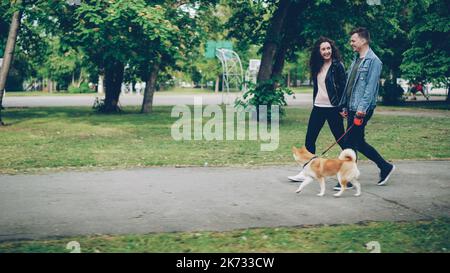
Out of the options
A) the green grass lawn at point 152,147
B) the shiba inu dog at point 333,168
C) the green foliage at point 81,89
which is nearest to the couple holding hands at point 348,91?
the shiba inu dog at point 333,168

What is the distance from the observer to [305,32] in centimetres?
1978

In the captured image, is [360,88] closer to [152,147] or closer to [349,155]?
[349,155]

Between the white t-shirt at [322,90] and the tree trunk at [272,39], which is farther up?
the tree trunk at [272,39]

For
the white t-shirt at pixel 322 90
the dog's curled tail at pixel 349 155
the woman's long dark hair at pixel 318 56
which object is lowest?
the dog's curled tail at pixel 349 155

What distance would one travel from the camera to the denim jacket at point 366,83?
6750 mm

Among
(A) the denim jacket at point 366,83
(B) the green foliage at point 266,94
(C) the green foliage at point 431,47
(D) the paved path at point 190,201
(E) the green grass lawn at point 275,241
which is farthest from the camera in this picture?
(C) the green foliage at point 431,47

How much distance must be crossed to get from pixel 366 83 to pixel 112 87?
69.9 ft

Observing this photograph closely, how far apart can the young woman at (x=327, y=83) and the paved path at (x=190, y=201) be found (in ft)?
2.98

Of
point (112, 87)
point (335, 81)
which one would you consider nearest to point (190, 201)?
point (335, 81)

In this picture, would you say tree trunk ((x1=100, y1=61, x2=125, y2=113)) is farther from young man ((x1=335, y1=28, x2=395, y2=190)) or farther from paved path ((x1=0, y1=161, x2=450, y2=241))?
young man ((x1=335, y1=28, x2=395, y2=190))

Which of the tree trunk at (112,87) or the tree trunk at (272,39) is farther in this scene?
the tree trunk at (112,87)

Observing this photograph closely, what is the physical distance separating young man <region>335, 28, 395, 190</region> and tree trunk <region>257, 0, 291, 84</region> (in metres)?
13.0

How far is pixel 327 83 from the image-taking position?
23.7 feet

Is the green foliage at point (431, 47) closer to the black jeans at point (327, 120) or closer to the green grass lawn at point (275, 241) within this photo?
the black jeans at point (327, 120)
